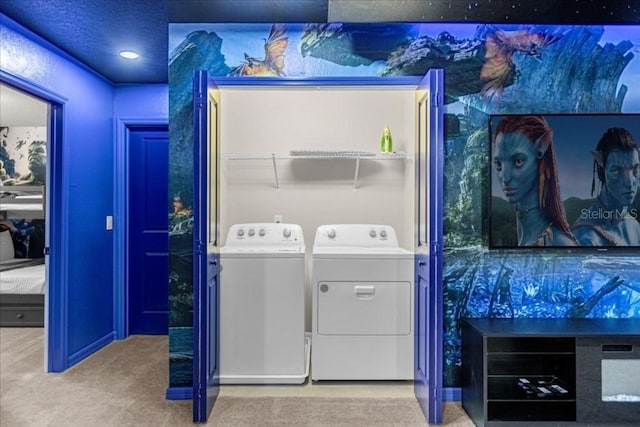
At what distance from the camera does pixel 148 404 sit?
251cm

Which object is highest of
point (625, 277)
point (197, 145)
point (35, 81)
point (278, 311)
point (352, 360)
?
point (35, 81)

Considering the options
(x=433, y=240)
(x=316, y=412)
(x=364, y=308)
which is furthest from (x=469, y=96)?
(x=316, y=412)

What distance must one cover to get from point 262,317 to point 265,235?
2.24 ft

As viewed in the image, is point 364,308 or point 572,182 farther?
point 364,308

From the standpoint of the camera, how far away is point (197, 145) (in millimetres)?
2205

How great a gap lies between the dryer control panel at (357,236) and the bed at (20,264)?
2662 mm

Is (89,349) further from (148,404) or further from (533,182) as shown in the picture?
(533,182)

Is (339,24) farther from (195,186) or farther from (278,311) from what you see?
(278,311)

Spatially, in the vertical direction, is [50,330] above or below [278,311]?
below

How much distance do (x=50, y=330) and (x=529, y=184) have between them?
11.4 feet

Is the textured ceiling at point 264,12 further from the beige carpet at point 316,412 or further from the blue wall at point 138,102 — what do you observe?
the beige carpet at point 316,412

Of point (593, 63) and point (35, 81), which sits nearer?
point (593, 63)

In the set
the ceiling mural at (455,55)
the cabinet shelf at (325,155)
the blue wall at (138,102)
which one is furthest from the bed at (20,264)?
the ceiling mural at (455,55)

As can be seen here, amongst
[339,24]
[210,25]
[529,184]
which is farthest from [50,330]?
[529,184]
